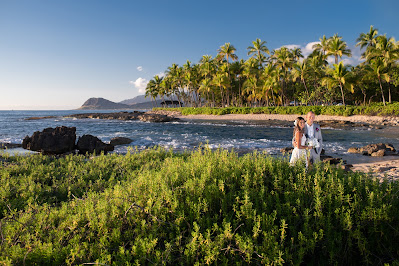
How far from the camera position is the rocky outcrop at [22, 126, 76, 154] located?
1414 centimetres

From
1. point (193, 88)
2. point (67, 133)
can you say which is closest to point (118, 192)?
point (67, 133)

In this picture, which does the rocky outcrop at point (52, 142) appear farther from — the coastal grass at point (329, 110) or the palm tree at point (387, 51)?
the palm tree at point (387, 51)

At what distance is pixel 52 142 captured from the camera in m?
14.3

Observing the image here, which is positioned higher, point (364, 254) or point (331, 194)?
point (331, 194)

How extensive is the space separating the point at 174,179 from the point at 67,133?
13450 millimetres

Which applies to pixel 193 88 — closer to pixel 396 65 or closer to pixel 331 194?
pixel 396 65

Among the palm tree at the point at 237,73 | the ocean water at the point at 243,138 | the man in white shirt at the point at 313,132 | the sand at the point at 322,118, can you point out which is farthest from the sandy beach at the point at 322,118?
the man in white shirt at the point at 313,132

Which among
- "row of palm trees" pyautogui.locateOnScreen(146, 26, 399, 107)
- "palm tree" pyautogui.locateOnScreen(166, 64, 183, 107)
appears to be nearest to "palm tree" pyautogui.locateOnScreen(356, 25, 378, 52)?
"row of palm trees" pyautogui.locateOnScreen(146, 26, 399, 107)

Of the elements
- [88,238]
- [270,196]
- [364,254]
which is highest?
[270,196]

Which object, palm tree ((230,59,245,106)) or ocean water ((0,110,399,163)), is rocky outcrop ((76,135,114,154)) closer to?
ocean water ((0,110,399,163))

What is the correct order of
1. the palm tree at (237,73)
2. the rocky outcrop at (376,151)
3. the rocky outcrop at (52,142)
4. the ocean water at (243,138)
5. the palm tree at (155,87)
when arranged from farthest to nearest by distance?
the palm tree at (155,87) → the palm tree at (237,73) → the ocean water at (243,138) → the rocky outcrop at (52,142) → the rocky outcrop at (376,151)

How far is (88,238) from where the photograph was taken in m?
3.07

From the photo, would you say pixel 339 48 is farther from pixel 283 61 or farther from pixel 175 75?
pixel 175 75

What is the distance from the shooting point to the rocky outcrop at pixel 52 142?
14.1 meters
